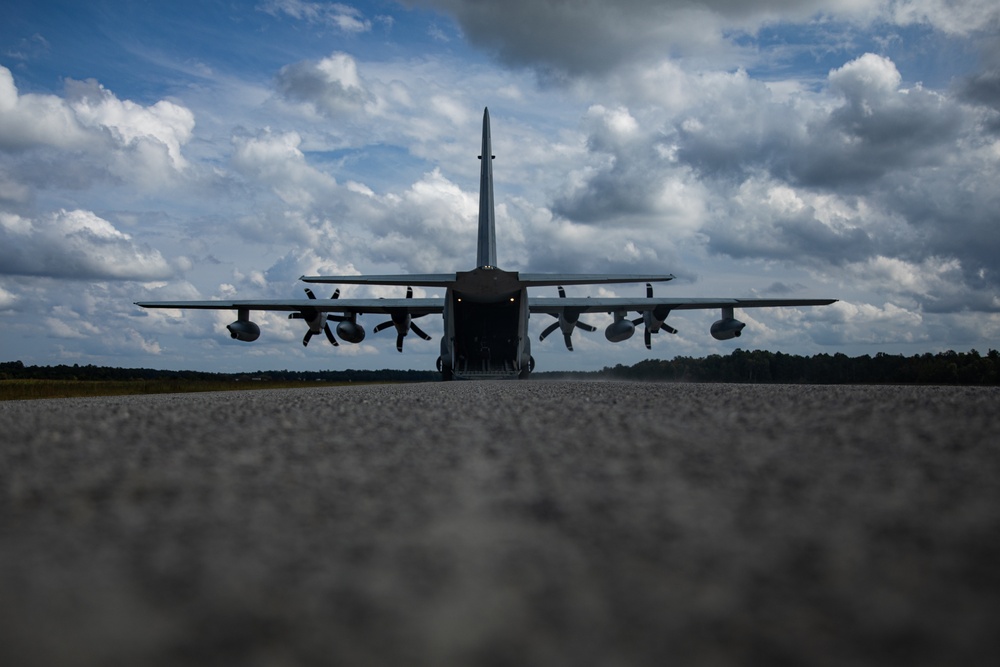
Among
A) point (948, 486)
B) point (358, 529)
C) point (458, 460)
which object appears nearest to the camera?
point (358, 529)

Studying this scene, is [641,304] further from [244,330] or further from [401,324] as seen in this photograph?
[244,330]

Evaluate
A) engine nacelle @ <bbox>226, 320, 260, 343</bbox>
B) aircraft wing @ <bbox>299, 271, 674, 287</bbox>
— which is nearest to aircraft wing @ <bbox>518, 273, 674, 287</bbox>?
aircraft wing @ <bbox>299, 271, 674, 287</bbox>

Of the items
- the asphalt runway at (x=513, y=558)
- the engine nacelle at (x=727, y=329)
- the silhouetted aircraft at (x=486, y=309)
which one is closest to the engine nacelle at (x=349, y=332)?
the silhouetted aircraft at (x=486, y=309)

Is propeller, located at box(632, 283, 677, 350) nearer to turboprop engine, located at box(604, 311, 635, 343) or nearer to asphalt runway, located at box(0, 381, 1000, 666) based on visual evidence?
turboprop engine, located at box(604, 311, 635, 343)

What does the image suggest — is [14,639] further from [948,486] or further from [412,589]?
[948,486]

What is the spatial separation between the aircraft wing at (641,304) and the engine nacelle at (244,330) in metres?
12.2

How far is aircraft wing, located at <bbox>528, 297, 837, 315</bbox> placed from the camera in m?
31.0

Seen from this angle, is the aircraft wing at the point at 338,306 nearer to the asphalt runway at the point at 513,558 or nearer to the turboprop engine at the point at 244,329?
the turboprop engine at the point at 244,329

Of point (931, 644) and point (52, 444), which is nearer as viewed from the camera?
point (931, 644)

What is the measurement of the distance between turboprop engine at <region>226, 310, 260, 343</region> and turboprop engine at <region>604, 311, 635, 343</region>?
15.1 meters

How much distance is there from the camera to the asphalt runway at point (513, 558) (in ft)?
3.32

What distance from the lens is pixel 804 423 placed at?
12.0 feet

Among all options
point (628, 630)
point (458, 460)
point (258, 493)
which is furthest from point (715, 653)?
point (458, 460)

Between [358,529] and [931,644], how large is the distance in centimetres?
112
